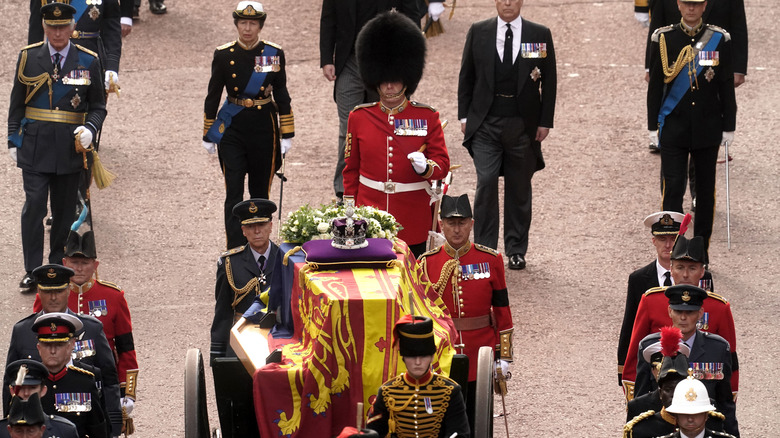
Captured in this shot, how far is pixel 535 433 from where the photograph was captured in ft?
33.4

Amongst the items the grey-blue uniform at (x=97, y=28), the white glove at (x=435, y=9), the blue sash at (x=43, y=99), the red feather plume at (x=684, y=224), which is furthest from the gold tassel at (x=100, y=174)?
the red feather plume at (x=684, y=224)

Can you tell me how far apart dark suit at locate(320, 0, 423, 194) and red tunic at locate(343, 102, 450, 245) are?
6.75 ft

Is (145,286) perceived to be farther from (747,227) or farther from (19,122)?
(747,227)

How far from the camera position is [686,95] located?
12617 millimetres

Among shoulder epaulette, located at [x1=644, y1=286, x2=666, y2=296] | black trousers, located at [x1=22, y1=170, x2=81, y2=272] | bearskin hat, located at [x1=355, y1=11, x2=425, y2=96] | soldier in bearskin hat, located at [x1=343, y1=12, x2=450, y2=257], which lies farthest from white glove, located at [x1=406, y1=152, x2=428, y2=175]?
black trousers, located at [x1=22, y1=170, x2=81, y2=272]

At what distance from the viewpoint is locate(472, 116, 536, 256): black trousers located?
12812mm

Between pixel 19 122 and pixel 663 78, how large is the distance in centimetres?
489

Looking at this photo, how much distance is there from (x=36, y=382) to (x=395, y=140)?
381 cm

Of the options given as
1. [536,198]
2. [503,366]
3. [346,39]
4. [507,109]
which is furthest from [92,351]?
[536,198]

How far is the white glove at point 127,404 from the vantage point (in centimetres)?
957

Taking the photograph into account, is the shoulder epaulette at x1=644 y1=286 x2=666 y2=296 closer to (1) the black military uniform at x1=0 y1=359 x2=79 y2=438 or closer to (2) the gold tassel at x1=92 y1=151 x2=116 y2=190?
(1) the black military uniform at x1=0 y1=359 x2=79 y2=438

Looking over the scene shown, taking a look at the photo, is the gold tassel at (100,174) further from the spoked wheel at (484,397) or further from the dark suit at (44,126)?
the spoked wheel at (484,397)

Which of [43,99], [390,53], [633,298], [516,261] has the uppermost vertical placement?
[390,53]

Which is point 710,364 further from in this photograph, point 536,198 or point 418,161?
point 536,198
